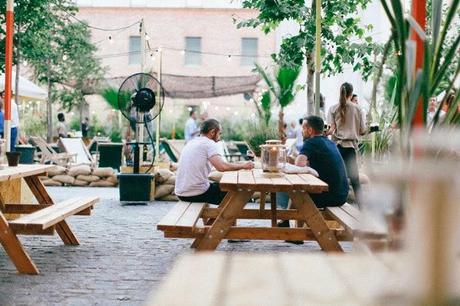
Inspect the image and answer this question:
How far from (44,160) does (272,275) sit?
12.9 m

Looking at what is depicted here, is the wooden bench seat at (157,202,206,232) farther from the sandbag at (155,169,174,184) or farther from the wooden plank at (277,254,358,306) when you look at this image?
the sandbag at (155,169,174,184)

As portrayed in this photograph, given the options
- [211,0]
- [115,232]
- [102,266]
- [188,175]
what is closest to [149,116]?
[115,232]

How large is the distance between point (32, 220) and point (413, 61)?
2.90 m

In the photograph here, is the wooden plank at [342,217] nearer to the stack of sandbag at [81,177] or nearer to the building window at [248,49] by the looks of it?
the stack of sandbag at [81,177]

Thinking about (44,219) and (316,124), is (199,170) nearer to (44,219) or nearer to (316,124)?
(316,124)

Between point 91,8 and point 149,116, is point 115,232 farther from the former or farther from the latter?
point 91,8

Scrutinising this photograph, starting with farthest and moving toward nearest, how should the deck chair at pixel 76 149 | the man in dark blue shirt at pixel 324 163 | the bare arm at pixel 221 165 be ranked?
1. the deck chair at pixel 76 149
2. the bare arm at pixel 221 165
3. the man in dark blue shirt at pixel 324 163

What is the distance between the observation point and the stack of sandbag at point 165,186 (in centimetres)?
906

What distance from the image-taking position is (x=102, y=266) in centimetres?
448

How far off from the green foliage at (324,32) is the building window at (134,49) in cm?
2192

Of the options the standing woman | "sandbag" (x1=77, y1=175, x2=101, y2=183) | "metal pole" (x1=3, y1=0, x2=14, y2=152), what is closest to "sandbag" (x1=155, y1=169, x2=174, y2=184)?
"sandbag" (x1=77, y1=175, x2=101, y2=183)

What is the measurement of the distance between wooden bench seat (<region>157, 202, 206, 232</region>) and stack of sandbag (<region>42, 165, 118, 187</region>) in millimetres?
6168

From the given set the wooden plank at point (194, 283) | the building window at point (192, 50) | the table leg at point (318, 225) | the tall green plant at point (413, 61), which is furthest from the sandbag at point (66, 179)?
the building window at point (192, 50)

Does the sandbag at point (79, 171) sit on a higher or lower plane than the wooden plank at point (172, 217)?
lower
